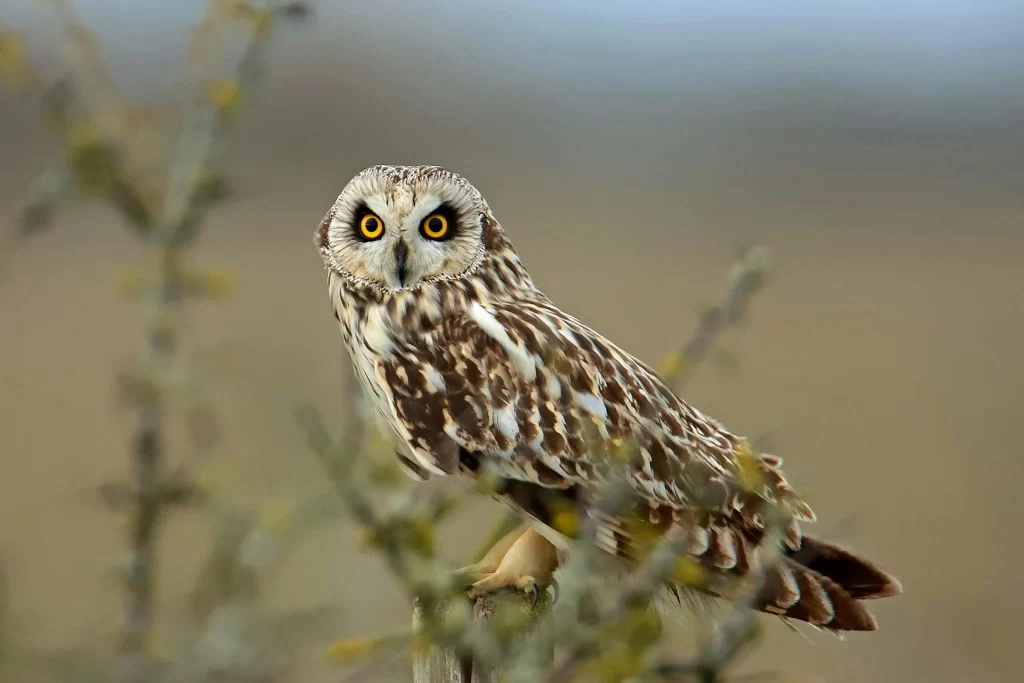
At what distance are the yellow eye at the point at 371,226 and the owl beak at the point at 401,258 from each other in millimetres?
48

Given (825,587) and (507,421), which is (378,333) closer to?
(507,421)

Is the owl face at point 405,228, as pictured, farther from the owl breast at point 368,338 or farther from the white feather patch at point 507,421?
the white feather patch at point 507,421

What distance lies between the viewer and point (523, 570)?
2225 millimetres

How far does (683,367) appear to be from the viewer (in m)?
1.99

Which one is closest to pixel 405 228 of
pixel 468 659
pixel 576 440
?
pixel 576 440

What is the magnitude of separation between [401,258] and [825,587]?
3.49ft

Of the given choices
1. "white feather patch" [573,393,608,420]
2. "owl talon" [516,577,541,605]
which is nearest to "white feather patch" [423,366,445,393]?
"white feather patch" [573,393,608,420]

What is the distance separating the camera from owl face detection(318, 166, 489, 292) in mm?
2234

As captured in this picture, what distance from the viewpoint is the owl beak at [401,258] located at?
2.27 meters

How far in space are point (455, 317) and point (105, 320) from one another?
782 centimetres

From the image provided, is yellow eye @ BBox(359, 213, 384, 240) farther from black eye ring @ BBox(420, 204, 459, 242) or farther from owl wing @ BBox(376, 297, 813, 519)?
owl wing @ BBox(376, 297, 813, 519)

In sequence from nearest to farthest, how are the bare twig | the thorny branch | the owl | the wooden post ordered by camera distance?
1. the thorny branch
2. the wooden post
3. the bare twig
4. the owl

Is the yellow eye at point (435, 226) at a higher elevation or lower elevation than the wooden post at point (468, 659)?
higher

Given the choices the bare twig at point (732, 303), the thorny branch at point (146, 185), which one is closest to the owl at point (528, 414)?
the bare twig at point (732, 303)
